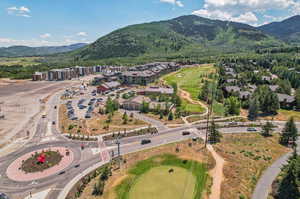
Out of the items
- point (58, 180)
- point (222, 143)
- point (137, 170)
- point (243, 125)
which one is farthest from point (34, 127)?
point (243, 125)

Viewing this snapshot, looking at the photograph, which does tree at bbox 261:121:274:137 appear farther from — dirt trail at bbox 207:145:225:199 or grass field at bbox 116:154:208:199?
grass field at bbox 116:154:208:199

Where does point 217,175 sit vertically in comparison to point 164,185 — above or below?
above

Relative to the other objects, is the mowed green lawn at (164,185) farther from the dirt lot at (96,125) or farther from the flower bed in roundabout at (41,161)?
the dirt lot at (96,125)

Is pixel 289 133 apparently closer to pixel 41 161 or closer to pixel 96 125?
pixel 96 125

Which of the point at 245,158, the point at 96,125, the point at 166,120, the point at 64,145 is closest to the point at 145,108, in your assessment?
the point at 166,120

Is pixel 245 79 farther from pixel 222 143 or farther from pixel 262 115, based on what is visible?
pixel 222 143

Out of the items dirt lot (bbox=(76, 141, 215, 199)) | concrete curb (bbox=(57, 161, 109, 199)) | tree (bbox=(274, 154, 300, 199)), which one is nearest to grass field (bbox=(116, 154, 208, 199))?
dirt lot (bbox=(76, 141, 215, 199))

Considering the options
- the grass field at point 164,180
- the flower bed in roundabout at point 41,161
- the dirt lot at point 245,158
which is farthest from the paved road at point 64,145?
the grass field at point 164,180
